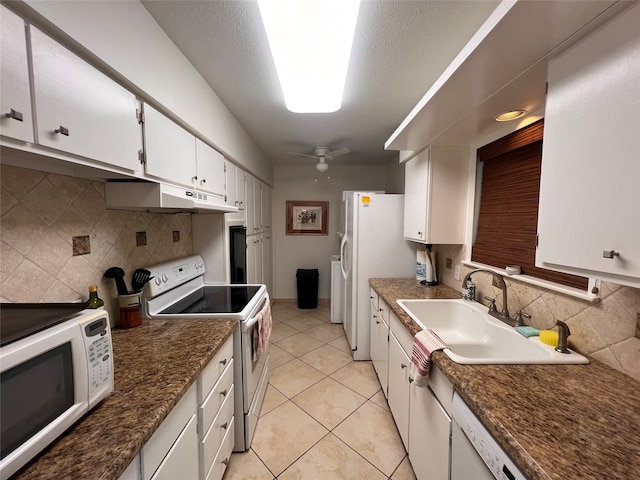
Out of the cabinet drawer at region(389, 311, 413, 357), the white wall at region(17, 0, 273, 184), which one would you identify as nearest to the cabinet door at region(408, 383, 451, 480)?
the cabinet drawer at region(389, 311, 413, 357)

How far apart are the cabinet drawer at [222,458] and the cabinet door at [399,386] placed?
1034 mm

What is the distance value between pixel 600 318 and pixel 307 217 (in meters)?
3.74

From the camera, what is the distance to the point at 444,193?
79.2 inches

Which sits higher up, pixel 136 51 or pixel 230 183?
pixel 136 51

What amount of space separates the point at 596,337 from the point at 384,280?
155 cm

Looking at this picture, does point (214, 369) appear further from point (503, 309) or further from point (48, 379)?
point (503, 309)

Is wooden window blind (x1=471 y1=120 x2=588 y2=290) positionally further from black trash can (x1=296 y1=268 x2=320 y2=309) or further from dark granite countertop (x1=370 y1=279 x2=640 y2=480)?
black trash can (x1=296 y1=268 x2=320 y2=309)

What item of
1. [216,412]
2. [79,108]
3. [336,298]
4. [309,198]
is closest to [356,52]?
[79,108]

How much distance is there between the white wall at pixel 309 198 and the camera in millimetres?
4391

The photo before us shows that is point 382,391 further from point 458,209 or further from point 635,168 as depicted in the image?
point 635,168

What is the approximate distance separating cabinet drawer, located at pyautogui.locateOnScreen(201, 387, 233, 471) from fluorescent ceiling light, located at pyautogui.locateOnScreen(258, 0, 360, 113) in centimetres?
193

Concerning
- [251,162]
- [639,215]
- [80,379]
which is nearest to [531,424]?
[639,215]

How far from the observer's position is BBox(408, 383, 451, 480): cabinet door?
3.47 feet

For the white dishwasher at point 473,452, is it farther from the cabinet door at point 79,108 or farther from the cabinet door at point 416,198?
the cabinet door at point 79,108
